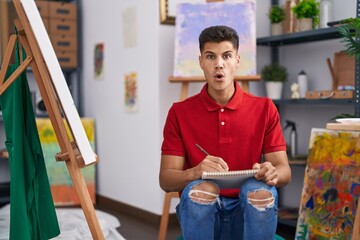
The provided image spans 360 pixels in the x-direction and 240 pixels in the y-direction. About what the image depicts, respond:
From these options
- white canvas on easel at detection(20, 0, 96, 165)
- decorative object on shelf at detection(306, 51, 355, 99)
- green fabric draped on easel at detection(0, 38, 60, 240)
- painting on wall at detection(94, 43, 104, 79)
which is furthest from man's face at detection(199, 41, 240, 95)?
painting on wall at detection(94, 43, 104, 79)

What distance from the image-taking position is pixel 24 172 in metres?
1.99

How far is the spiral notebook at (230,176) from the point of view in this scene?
5.42 feet

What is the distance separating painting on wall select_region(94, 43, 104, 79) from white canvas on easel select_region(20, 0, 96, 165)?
2.07 m

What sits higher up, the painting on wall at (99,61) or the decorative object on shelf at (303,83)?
the painting on wall at (99,61)

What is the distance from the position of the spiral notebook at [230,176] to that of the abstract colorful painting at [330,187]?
91cm

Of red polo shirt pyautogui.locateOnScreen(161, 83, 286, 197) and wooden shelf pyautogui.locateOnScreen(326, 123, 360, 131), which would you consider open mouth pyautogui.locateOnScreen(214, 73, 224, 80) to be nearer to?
red polo shirt pyautogui.locateOnScreen(161, 83, 286, 197)

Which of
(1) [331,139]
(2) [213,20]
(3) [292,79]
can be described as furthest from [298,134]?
(2) [213,20]

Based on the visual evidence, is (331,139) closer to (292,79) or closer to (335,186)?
(335,186)

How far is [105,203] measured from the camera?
3.89 meters

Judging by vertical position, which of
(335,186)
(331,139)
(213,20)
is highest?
(213,20)

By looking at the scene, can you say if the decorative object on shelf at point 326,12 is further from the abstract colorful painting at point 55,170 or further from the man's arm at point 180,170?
the abstract colorful painting at point 55,170

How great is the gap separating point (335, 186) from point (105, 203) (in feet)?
6.58

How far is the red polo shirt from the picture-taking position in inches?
73.2

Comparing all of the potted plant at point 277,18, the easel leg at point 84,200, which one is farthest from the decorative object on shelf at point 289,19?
the easel leg at point 84,200
